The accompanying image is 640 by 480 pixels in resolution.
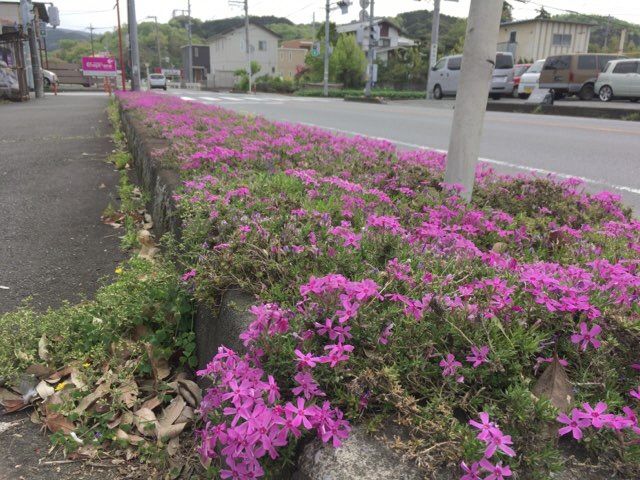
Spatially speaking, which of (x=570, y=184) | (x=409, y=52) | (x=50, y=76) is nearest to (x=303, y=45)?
(x=409, y=52)

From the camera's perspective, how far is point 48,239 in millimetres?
4234

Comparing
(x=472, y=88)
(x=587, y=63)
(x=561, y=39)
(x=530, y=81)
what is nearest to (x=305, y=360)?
(x=472, y=88)

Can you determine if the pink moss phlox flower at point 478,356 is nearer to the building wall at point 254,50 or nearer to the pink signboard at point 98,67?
the pink signboard at point 98,67

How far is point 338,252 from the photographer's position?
2113 millimetres

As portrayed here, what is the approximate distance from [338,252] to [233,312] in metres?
0.48

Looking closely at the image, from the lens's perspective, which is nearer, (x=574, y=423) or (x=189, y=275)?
(x=574, y=423)

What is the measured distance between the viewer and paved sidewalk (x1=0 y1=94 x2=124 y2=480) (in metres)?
1.95

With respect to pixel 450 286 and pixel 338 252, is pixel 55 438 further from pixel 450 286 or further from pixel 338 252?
pixel 450 286

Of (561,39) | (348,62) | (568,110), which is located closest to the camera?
(568,110)

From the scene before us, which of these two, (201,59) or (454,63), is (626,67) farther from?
(201,59)

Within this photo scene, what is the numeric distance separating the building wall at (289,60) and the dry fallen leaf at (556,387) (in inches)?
3689

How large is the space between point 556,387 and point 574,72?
2654 centimetres

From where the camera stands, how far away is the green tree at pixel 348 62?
59719mm

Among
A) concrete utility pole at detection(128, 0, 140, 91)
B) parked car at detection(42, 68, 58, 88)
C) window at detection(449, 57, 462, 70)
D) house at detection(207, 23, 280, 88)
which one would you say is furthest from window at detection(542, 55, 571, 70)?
house at detection(207, 23, 280, 88)
